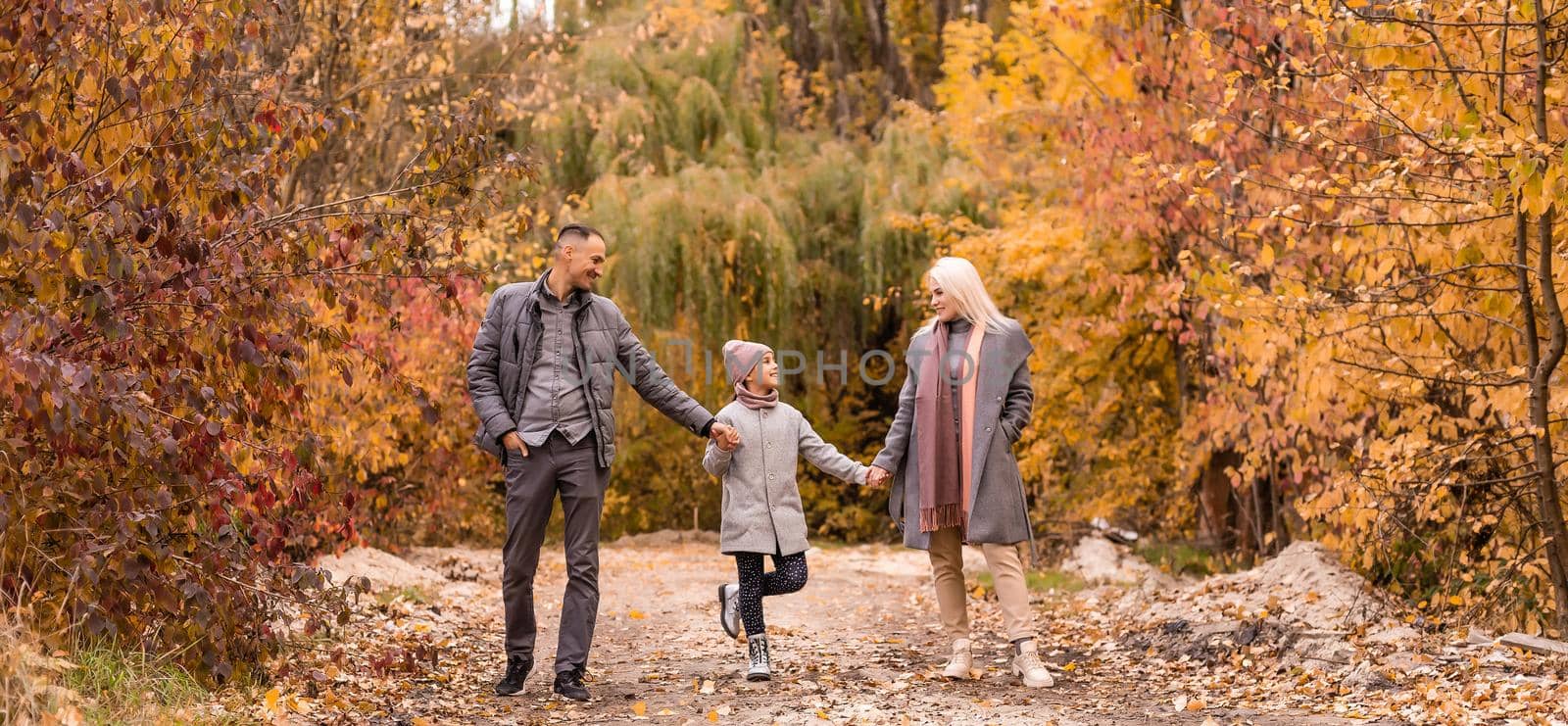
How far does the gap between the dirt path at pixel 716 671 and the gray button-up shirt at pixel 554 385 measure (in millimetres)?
933

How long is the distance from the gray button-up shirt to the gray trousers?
58 mm

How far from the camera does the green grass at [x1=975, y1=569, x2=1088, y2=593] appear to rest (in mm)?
9891

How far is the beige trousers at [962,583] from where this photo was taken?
5742mm

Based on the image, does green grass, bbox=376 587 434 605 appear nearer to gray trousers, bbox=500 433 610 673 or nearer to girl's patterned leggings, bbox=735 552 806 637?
gray trousers, bbox=500 433 610 673

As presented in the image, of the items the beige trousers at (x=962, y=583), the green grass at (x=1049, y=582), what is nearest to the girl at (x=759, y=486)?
the beige trousers at (x=962, y=583)

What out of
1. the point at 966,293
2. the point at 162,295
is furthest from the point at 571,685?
the point at 966,293

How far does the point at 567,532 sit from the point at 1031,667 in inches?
76.4

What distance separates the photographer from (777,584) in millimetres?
5973

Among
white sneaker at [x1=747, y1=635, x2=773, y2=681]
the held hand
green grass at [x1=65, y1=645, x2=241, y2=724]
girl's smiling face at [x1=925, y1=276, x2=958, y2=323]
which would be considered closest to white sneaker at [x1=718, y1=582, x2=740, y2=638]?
white sneaker at [x1=747, y1=635, x2=773, y2=681]

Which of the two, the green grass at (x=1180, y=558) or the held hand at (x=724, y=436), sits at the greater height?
the held hand at (x=724, y=436)

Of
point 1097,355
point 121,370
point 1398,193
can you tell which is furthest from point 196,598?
point 1097,355

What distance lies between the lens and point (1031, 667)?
573 centimetres

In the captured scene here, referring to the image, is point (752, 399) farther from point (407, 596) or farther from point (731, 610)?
point (407, 596)

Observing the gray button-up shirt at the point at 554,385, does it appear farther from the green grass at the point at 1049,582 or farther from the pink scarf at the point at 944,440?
the green grass at the point at 1049,582
